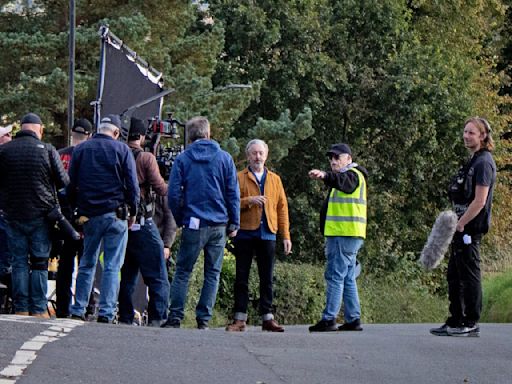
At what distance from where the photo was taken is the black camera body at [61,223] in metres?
15.1

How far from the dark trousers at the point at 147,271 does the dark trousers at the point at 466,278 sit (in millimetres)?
2926

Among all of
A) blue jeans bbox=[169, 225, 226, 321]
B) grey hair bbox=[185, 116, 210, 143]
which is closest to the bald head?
grey hair bbox=[185, 116, 210, 143]

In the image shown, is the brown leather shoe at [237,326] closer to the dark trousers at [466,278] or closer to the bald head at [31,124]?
the dark trousers at [466,278]

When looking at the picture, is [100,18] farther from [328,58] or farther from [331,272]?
[331,272]

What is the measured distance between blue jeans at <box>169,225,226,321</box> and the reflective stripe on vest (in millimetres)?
1050

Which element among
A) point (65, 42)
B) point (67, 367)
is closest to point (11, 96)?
point (65, 42)

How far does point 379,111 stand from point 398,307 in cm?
878

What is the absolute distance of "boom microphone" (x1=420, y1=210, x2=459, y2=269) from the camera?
14.7 metres

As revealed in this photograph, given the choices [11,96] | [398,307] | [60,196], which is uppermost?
[11,96]

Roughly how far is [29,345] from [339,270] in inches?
201

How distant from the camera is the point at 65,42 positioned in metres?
36.3

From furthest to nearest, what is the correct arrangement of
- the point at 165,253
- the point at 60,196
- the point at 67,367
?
the point at 165,253 → the point at 60,196 → the point at 67,367

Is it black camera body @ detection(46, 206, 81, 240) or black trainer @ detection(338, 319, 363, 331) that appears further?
black trainer @ detection(338, 319, 363, 331)

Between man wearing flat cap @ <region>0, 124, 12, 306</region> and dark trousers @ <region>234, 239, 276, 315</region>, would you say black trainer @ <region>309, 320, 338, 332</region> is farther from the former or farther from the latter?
man wearing flat cap @ <region>0, 124, 12, 306</region>
